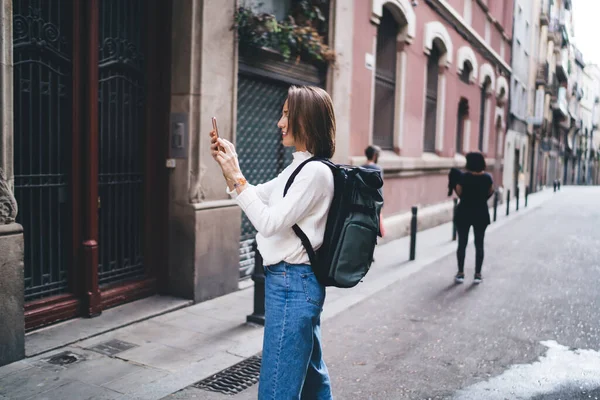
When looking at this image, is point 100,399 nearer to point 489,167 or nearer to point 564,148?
point 489,167

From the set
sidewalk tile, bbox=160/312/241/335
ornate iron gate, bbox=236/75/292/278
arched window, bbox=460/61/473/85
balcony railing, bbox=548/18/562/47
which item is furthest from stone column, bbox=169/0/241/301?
balcony railing, bbox=548/18/562/47

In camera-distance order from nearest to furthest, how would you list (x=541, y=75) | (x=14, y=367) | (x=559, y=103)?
(x=14, y=367)
(x=541, y=75)
(x=559, y=103)

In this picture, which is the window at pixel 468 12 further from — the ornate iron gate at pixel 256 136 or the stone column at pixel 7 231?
the stone column at pixel 7 231

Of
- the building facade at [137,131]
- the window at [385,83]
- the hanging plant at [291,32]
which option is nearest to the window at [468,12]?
the window at [385,83]

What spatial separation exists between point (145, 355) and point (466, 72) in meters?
15.3

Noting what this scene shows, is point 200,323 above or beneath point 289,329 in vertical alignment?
beneath

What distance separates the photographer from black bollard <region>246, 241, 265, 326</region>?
530 cm

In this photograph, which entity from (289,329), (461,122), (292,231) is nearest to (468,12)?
(461,122)

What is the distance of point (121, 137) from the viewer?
5.80 m

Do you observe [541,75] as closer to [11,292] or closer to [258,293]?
[258,293]

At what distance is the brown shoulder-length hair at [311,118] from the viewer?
254cm

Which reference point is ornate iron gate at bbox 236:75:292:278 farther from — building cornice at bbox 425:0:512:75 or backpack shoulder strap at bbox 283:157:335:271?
building cornice at bbox 425:0:512:75

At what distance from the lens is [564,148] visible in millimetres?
60625

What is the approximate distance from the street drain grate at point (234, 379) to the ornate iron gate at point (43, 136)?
72.5 inches
